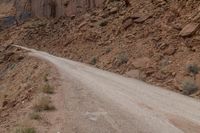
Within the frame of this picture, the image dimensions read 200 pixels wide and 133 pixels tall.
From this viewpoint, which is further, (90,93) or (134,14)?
(134,14)

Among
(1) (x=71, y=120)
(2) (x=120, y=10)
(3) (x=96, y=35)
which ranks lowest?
(1) (x=71, y=120)

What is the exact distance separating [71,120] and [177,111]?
4.22 meters

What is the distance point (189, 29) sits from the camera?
24.4 meters

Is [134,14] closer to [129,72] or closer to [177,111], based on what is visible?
[129,72]

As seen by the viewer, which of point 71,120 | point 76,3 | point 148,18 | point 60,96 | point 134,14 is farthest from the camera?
point 76,3

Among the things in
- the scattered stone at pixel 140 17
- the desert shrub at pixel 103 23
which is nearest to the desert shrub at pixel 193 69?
the scattered stone at pixel 140 17

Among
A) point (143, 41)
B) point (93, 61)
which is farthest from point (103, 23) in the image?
point (143, 41)

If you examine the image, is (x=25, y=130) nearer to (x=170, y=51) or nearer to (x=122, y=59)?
(x=170, y=51)

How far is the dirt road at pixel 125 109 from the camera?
11734 millimetres

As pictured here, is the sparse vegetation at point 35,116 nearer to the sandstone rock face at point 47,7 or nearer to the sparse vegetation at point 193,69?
the sparse vegetation at point 193,69

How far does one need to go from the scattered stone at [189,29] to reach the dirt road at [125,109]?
581 cm

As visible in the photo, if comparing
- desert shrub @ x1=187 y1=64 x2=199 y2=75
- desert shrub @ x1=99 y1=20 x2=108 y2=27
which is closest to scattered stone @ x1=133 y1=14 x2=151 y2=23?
desert shrub @ x1=99 y1=20 x2=108 y2=27

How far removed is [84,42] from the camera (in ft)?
126

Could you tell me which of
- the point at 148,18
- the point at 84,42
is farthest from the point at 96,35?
the point at 148,18
